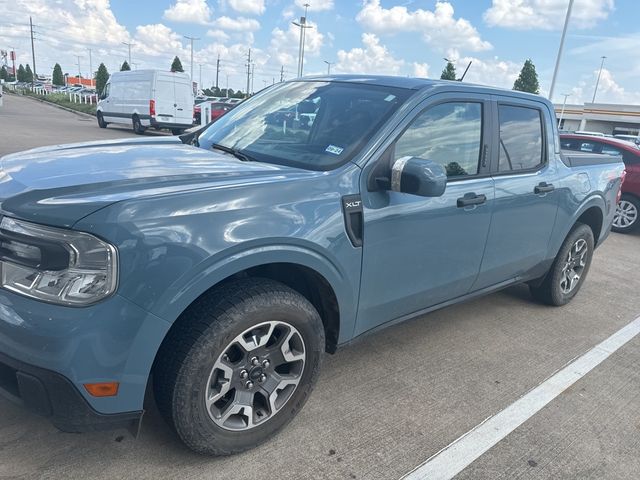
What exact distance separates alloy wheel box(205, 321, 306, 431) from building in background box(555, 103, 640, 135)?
197 ft

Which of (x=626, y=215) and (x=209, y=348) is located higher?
(x=209, y=348)

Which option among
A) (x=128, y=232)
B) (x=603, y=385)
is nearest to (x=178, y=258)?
(x=128, y=232)

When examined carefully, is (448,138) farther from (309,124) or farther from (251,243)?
(251,243)

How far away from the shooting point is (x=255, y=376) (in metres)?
2.45

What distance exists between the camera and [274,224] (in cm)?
229

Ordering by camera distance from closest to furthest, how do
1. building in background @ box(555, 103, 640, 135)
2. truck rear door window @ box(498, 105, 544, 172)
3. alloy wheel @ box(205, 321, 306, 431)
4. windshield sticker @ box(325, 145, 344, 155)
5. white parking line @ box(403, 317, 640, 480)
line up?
alloy wheel @ box(205, 321, 306, 431)
white parking line @ box(403, 317, 640, 480)
windshield sticker @ box(325, 145, 344, 155)
truck rear door window @ box(498, 105, 544, 172)
building in background @ box(555, 103, 640, 135)

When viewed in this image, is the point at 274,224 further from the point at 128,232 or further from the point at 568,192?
the point at 568,192

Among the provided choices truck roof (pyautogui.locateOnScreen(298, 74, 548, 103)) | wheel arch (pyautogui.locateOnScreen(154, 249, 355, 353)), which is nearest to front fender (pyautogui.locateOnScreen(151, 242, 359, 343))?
wheel arch (pyautogui.locateOnScreen(154, 249, 355, 353))

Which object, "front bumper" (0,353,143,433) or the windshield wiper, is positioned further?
the windshield wiper

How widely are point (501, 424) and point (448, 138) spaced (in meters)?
1.70

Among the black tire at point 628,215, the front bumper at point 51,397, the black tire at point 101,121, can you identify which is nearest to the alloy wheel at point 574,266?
the front bumper at point 51,397

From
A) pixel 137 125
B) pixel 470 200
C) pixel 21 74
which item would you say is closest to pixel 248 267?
pixel 470 200

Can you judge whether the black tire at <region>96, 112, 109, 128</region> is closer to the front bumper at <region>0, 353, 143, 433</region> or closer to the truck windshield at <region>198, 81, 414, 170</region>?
the truck windshield at <region>198, 81, 414, 170</region>

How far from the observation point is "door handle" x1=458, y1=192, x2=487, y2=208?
3203mm
